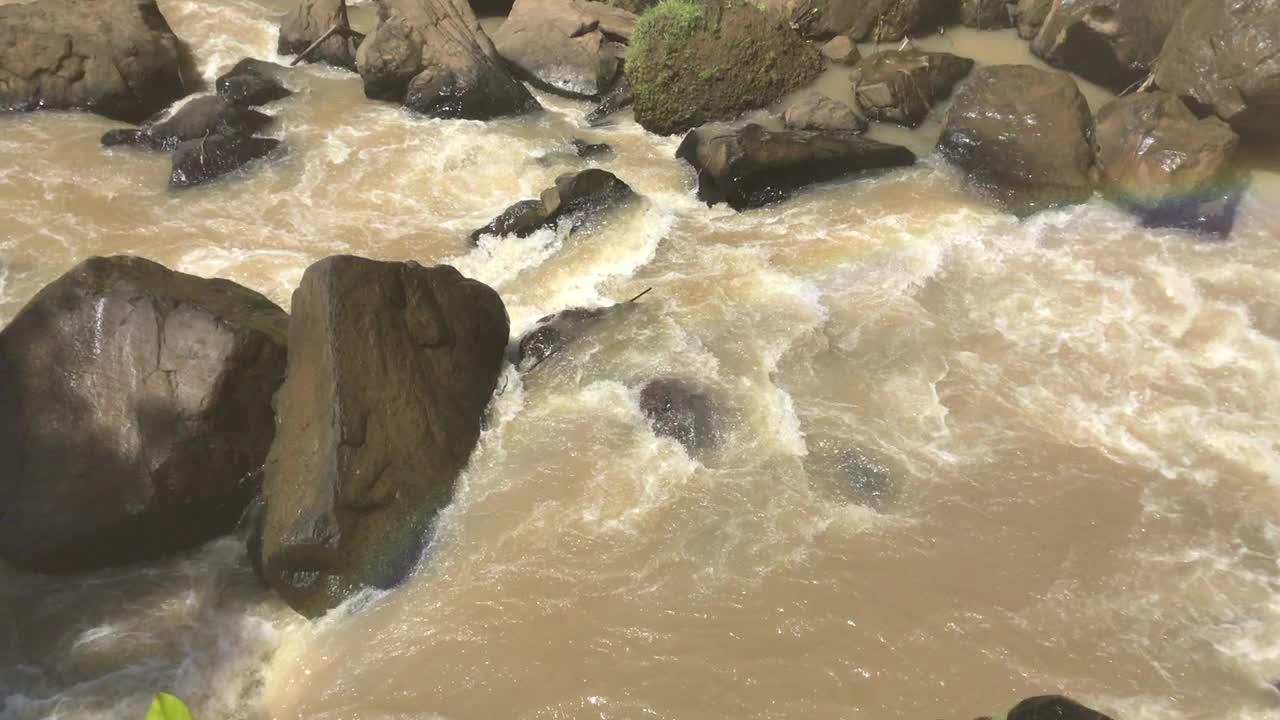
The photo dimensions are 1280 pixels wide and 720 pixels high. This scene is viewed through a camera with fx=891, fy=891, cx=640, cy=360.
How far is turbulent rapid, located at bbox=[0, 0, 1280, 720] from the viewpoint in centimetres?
576

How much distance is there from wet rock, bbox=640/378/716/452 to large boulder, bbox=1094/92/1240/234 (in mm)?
5957

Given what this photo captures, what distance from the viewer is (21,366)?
6.44 m

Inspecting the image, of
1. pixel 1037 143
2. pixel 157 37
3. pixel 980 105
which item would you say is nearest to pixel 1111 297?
pixel 1037 143

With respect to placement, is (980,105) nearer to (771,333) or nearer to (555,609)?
(771,333)

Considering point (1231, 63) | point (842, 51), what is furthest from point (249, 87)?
point (1231, 63)

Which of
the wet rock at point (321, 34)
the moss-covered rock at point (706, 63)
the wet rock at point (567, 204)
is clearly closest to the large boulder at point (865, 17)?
the moss-covered rock at point (706, 63)

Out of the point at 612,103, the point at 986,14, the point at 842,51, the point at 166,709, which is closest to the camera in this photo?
the point at 166,709

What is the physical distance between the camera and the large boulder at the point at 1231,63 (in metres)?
10.1

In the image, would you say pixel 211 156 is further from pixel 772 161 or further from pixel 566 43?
pixel 772 161

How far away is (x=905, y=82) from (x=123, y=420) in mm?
9852

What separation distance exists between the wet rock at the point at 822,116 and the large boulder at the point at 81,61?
8538 millimetres

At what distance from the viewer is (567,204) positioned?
32.7ft

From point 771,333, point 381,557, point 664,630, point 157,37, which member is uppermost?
point 157,37

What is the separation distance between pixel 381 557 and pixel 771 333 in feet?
13.7
